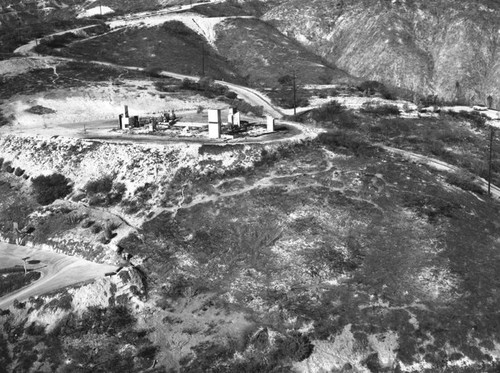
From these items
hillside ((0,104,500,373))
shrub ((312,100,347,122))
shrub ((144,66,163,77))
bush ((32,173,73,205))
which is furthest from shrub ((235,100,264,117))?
bush ((32,173,73,205))

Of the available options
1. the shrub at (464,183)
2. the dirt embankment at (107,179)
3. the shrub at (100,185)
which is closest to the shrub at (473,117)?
the shrub at (464,183)

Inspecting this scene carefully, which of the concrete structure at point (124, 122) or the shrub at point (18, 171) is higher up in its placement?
the concrete structure at point (124, 122)

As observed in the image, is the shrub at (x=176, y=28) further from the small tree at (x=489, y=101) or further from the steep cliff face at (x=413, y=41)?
the small tree at (x=489, y=101)

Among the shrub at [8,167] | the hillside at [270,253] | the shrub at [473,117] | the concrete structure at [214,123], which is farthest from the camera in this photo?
the shrub at [473,117]

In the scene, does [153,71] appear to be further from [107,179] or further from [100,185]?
[100,185]

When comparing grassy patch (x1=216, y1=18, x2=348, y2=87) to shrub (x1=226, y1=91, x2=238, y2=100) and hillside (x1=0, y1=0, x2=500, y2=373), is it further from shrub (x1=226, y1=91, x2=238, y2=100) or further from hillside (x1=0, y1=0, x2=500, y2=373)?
hillside (x1=0, y1=0, x2=500, y2=373)

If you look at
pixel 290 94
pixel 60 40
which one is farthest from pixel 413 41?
pixel 60 40
